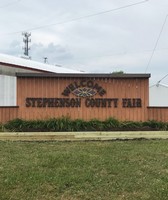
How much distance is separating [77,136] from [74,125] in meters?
1.81

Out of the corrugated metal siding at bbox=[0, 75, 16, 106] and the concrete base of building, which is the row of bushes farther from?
the corrugated metal siding at bbox=[0, 75, 16, 106]

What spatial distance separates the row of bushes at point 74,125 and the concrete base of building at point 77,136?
1.39 m

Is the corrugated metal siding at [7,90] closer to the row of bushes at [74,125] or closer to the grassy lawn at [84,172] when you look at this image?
the row of bushes at [74,125]

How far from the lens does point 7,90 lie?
21.3 metres

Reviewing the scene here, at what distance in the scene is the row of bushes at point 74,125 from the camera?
1530cm

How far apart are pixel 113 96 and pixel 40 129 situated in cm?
349

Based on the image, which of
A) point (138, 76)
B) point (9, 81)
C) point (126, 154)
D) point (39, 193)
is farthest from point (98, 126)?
point (39, 193)

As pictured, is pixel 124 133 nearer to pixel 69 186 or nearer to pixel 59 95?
pixel 59 95

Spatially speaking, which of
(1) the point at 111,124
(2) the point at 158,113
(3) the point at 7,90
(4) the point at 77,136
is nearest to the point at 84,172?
(4) the point at 77,136

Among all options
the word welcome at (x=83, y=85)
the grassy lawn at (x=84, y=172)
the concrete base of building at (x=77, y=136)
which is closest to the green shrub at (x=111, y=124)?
the word welcome at (x=83, y=85)

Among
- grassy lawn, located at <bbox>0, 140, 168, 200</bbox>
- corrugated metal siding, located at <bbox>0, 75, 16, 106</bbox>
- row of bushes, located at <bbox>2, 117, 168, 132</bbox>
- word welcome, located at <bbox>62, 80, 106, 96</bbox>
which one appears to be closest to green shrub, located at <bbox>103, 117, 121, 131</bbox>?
row of bushes, located at <bbox>2, 117, 168, 132</bbox>

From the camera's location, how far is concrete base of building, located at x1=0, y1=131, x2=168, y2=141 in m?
13.5

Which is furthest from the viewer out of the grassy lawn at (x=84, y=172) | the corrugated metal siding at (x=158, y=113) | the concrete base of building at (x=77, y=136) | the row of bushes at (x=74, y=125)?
the corrugated metal siding at (x=158, y=113)

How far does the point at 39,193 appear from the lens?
681 cm
